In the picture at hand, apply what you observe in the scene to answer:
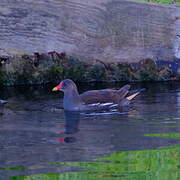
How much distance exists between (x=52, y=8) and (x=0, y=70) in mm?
→ 1609

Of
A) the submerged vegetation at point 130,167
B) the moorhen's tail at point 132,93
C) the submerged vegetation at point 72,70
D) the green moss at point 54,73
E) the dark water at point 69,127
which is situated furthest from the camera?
the green moss at point 54,73

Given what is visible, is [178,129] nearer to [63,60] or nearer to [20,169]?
[20,169]

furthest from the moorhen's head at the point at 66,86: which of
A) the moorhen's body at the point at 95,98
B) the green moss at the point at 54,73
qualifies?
the green moss at the point at 54,73

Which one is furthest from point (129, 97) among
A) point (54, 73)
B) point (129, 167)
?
point (129, 167)

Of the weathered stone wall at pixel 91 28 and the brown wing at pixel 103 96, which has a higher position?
the weathered stone wall at pixel 91 28

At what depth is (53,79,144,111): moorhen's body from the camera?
13.3 meters

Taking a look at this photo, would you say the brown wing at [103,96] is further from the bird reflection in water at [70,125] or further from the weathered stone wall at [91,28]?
the weathered stone wall at [91,28]

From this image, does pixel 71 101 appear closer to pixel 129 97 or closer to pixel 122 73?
pixel 129 97

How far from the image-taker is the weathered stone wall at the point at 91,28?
46.6 feet

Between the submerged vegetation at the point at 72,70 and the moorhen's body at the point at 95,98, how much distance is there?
119 cm

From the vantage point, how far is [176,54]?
1525 cm

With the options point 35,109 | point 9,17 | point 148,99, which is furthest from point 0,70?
point 148,99

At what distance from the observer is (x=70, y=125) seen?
11.5m

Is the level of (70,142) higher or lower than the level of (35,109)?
lower
